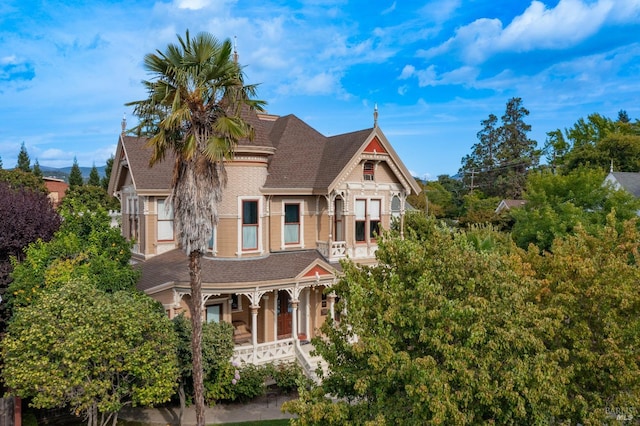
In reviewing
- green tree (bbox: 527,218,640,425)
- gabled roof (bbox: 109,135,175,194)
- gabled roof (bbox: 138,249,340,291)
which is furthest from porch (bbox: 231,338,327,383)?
green tree (bbox: 527,218,640,425)

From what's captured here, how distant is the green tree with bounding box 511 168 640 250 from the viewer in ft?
99.4

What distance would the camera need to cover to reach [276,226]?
2333 centimetres

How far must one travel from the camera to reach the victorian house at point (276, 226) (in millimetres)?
20188

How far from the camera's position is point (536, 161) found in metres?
93.1

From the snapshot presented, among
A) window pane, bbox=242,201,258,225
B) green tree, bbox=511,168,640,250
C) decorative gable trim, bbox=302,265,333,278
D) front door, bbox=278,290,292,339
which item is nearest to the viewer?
decorative gable trim, bbox=302,265,333,278

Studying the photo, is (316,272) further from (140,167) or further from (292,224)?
(140,167)

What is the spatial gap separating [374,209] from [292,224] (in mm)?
4751

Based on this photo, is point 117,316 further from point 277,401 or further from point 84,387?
point 277,401

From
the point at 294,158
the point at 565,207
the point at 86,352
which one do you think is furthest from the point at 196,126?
the point at 565,207

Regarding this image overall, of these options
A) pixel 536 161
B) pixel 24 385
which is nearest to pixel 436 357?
→ pixel 24 385

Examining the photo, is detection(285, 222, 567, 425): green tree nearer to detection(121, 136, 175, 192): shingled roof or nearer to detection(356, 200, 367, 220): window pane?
detection(356, 200, 367, 220): window pane

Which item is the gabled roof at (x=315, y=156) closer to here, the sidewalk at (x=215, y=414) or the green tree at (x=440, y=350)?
the sidewalk at (x=215, y=414)

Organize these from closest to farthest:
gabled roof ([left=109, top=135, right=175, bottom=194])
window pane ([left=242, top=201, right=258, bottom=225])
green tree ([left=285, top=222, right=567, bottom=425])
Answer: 1. green tree ([left=285, top=222, right=567, bottom=425])
2. window pane ([left=242, top=201, right=258, bottom=225])
3. gabled roof ([left=109, top=135, right=175, bottom=194])

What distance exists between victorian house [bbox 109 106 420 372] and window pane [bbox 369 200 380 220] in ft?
0.19
